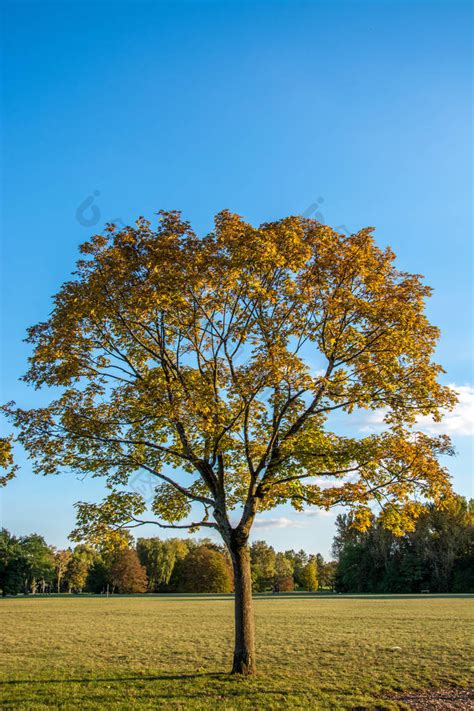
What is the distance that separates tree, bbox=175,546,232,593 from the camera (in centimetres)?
10462

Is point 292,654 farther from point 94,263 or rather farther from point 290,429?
point 94,263

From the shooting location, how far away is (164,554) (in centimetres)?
10719

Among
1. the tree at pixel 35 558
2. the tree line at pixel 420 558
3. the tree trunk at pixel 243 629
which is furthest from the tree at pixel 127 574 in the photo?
the tree trunk at pixel 243 629

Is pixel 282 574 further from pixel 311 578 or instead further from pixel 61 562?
pixel 61 562

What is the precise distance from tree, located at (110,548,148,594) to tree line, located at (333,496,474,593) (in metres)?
39.4

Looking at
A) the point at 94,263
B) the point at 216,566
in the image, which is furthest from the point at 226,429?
the point at 216,566

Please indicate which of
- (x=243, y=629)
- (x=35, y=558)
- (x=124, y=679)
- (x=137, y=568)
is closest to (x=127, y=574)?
(x=137, y=568)

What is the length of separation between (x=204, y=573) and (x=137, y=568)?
43.7 ft

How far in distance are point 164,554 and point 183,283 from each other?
343 feet

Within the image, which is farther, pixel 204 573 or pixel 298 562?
pixel 298 562

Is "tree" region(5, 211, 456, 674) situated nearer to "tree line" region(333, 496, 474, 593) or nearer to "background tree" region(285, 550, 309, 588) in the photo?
"tree line" region(333, 496, 474, 593)

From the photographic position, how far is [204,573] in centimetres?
10519

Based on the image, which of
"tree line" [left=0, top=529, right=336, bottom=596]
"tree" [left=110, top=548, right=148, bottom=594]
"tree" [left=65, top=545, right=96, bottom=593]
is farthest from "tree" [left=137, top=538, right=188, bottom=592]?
"tree" [left=65, top=545, right=96, bottom=593]

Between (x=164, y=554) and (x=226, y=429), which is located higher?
(x=226, y=429)
